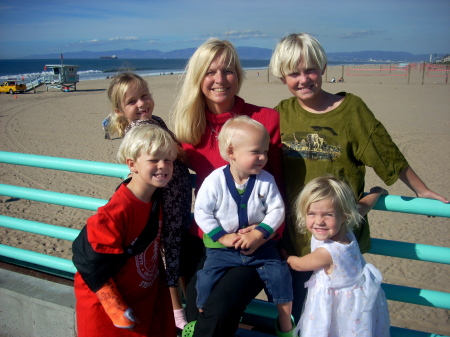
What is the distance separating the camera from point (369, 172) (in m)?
9.41

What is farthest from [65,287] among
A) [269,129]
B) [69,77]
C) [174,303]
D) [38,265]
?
[69,77]

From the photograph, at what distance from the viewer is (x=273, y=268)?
2.25m

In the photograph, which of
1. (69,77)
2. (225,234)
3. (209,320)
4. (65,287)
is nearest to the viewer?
(209,320)

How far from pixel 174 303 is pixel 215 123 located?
1276 millimetres

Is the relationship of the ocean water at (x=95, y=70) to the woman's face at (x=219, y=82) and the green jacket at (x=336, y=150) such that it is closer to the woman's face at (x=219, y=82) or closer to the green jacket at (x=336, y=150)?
the woman's face at (x=219, y=82)

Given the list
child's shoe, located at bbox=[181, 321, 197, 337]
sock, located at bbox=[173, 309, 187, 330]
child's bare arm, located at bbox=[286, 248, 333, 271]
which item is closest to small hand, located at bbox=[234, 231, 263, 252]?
child's bare arm, located at bbox=[286, 248, 333, 271]

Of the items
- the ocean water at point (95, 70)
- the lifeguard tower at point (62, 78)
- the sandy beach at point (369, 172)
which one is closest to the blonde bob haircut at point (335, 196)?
the ocean water at point (95, 70)

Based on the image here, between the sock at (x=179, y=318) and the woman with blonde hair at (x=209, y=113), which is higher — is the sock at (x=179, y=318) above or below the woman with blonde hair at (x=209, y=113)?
below

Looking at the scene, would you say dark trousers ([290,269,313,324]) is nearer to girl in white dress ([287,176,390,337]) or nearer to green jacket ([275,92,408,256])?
green jacket ([275,92,408,256])

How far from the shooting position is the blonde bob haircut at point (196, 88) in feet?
8.34

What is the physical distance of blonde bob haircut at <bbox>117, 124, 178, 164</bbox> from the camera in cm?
224

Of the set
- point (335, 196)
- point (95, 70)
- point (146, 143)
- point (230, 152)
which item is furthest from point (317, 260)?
point (95, 70)

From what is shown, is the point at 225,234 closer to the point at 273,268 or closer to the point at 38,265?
the point at 273,268

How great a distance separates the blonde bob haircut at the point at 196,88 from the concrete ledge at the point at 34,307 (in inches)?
59.8
